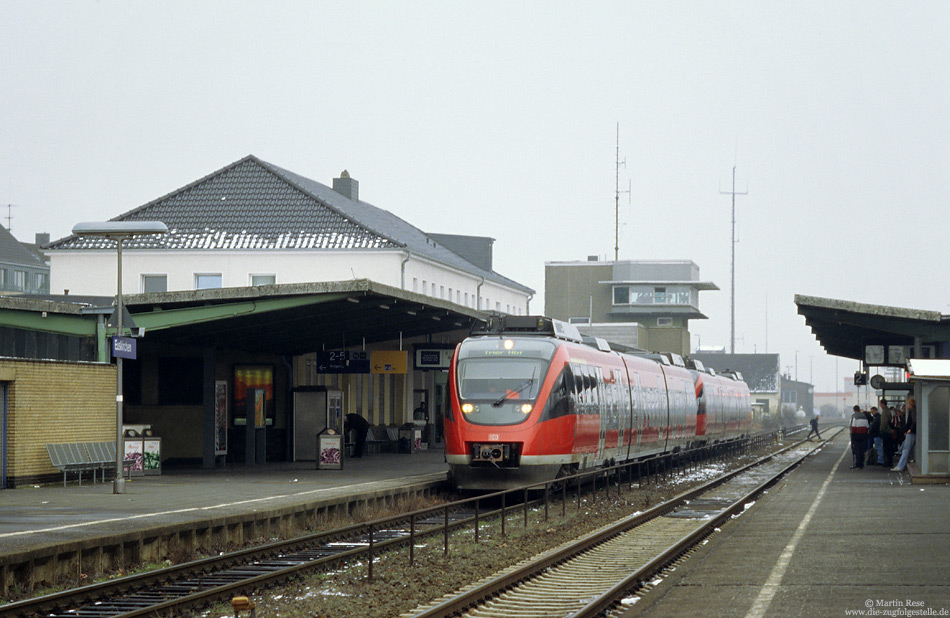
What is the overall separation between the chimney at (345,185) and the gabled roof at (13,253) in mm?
46778

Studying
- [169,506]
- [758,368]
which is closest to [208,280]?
[169,506]

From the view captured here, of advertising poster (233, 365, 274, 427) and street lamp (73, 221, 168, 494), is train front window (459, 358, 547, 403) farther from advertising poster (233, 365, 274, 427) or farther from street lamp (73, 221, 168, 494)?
advertising poster (233, 365, 274, 427)

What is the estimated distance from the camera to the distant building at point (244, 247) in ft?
159

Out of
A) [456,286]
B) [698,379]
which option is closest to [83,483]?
[698,379]

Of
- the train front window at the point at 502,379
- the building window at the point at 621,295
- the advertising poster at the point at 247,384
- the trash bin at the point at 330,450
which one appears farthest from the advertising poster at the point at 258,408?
the building window at the point at 621,295

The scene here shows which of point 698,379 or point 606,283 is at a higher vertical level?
point 606,283

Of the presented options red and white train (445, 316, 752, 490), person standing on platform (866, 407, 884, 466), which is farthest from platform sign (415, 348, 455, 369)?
person standing on platform (866, 407, 884, 466)

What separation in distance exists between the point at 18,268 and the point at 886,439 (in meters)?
78.5

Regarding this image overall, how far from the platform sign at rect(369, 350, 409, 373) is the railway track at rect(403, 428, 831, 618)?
45.2 ft

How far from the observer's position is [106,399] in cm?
2406

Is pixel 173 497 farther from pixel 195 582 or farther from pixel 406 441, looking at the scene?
pixel 406 441

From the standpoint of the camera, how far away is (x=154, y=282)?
49.0 metres

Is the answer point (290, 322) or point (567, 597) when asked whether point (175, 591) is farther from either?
point (290, 322)

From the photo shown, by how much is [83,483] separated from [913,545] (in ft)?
47.9
